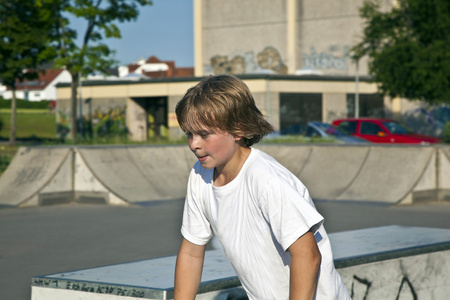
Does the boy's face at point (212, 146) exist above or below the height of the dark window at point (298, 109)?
above

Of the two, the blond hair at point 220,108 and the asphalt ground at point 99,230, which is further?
the asphalt ground at point 99,230

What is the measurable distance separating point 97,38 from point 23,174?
1662 centimetres

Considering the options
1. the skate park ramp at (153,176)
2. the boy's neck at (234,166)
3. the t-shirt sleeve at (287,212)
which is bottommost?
the skate park ramp at (153,176)

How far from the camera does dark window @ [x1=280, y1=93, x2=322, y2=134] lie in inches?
1378

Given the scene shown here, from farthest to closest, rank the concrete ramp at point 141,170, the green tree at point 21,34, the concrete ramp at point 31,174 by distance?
the green tree at point 21,34
the concrete ramp at point 141,170
the concrete ramp at point 31,174

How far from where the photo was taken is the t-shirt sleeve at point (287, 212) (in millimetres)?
2107

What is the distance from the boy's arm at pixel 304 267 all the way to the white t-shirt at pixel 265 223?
1.2 inches

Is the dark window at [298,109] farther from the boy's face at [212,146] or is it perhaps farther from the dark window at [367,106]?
the boy's face at [212,146]

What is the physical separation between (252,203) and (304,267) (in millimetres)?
294

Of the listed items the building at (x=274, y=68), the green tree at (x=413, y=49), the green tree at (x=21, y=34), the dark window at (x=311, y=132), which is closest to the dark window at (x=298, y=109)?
the building at (x=274, y=68)

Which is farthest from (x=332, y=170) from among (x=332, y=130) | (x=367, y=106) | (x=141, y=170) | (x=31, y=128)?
(x=31, y=128)

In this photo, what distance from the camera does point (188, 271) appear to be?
99.9 inches

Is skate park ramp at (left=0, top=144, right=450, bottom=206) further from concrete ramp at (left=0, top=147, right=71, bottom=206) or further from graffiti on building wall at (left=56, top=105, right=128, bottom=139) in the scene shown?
graffiti on building wall at (left=56, top=105, right=128, bottom=139)

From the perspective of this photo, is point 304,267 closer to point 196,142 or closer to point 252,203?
point 252,203
